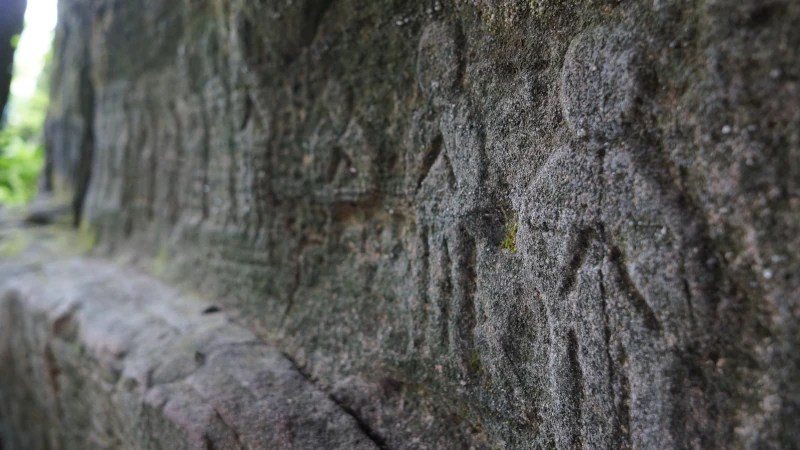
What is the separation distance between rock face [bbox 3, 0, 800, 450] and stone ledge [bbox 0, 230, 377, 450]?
84 mm

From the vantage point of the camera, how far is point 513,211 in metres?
1.34

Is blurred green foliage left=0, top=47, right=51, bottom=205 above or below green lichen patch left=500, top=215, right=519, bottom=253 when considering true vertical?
above

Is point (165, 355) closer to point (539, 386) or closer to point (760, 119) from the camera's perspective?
point (539, 386)

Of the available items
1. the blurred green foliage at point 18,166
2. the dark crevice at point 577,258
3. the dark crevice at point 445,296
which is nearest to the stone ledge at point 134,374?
the dark crevice at point 445,296

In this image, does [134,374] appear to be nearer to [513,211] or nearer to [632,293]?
[513,211]

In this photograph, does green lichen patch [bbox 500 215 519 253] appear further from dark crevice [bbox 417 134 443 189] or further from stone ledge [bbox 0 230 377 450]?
stone ledge [bbox 0 230 377 450]

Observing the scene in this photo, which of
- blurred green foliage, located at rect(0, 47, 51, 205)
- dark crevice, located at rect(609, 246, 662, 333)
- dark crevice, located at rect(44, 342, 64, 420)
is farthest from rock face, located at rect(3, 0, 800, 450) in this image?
blurred green foliage, located at rect(0, 47, 51, 205)

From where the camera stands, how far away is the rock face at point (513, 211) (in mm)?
863

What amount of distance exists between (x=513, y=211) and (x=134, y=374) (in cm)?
152

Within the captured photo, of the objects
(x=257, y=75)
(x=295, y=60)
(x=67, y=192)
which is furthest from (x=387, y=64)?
(x=67, y=192)

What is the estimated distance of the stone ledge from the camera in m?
1.61

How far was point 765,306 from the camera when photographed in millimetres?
843

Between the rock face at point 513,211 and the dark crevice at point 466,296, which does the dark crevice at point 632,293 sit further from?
the dark crevice at point 466,296

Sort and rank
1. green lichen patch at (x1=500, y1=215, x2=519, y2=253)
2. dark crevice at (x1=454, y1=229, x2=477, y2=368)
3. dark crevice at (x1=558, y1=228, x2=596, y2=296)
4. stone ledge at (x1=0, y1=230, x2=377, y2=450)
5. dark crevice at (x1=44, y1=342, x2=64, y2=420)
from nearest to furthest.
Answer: dark crevice at (x1=558, y1=228, x2=596, y2=296) < green lichen patch at (x1=500, y1=215, x2=519, y2=253) < dark crevice at (x1=454, y1=229, x2=477, y2=368) < stone ledge at (x1=0, y1=230, x2=377, y2=450) < dark crevice at (x1=44, y1=342, x2=64, y2=420)
